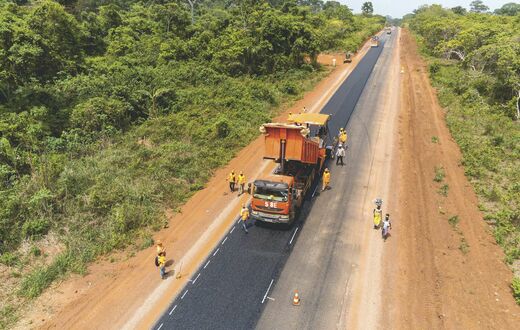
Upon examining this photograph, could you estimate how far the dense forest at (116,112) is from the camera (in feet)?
64.0

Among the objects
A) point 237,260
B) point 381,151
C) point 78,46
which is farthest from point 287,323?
point 78,46

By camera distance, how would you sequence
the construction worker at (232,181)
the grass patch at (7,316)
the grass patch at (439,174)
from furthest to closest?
the grass patch at (439,174), the construction worker at (232,181), the grass patch at (7,316)

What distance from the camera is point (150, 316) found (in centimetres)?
1467

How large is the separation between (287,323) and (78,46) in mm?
41489

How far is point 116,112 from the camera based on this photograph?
3145cm

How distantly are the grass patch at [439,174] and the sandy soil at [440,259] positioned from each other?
0.95 ft

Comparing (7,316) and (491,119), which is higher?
(491,119)

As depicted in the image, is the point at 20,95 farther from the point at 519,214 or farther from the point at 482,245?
the point at 519,214

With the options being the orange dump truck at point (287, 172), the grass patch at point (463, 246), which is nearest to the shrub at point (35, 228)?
the orange dump truck at point (287, 172)

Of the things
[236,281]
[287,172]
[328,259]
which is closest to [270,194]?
[287,172]

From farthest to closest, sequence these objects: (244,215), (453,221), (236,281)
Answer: (453,221), (244,215), (236,281)

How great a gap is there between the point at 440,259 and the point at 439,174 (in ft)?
31.9

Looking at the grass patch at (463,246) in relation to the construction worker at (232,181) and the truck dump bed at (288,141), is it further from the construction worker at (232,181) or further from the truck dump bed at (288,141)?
the construction worker at (232,181)

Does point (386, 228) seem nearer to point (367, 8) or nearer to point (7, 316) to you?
point (7, 316)
